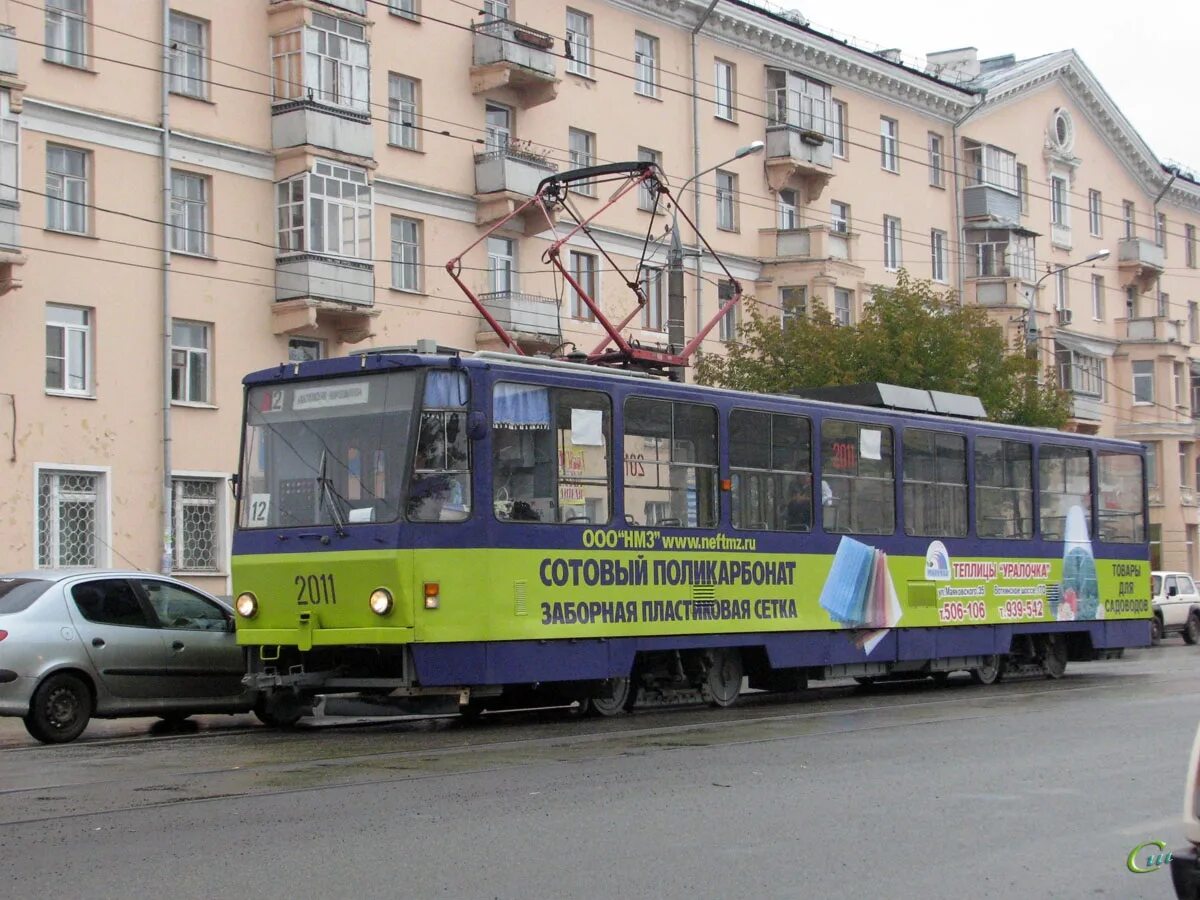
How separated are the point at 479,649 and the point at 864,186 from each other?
37.3m

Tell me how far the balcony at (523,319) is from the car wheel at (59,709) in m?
21.5

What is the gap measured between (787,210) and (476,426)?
110 ft

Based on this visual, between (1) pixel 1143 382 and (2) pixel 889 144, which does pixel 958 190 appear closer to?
(2) pixel 889 144

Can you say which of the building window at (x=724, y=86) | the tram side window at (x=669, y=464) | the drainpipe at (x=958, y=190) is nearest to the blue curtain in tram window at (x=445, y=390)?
the tram side window at (x=669, y=464)

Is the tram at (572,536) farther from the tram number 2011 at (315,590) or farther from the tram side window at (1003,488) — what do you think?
the tram side window at (1003,488)

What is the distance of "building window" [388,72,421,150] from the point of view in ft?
118

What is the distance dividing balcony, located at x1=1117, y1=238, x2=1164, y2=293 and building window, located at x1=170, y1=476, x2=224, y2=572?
41.6 meters

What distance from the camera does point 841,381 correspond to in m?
35.5

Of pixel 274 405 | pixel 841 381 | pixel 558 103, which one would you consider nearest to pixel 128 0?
pixel 558 103

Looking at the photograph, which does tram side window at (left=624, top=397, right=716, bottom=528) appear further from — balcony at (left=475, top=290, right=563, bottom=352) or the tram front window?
balcony at (left=475, top=290, right=563, bottom=352)

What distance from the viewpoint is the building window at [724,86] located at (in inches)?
1766

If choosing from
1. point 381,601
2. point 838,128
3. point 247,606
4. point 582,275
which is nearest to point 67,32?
point 582,275

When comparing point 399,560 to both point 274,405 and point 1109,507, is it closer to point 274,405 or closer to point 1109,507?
point 274,405

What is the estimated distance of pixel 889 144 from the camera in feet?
168
